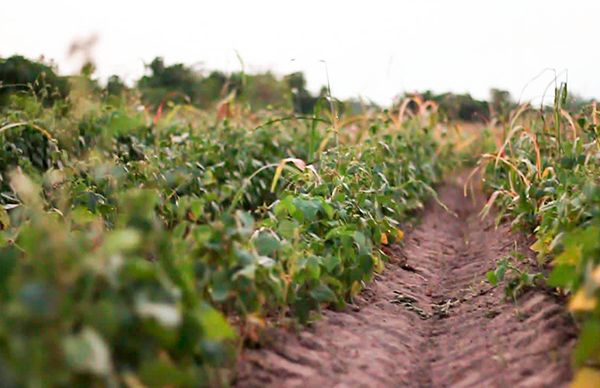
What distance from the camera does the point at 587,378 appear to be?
2.26m

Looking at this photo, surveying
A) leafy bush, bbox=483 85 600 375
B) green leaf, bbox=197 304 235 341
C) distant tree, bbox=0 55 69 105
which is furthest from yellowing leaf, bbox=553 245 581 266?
distant tree, bbox=0 55 69 105

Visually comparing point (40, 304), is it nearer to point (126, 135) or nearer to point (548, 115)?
point (126, 135)

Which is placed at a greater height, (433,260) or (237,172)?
(237,172)

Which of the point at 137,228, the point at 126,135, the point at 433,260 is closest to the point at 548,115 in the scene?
the point at 433,260

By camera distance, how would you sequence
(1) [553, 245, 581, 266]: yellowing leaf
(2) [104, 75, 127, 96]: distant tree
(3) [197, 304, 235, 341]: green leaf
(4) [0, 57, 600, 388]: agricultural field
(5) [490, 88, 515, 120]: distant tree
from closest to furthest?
1. (4) [0, 57, 600, 388]: agricultural field
2. (3) [197, 304, 235, 341]: green leaf
3. (1) [553, 245, 581, 266]: yellowing leaf
4. (2) [104, 75, 127, 96]: distant tree
5. (5) [490, 88, 515, 120]: distant tree

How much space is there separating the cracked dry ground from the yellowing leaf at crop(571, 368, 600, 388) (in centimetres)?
34

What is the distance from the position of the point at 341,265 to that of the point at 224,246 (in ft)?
3.38

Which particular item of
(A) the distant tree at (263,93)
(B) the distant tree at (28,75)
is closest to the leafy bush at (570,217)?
(B) the distant tree at (28,75)

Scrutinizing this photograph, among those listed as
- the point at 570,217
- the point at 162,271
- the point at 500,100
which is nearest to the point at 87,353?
the point at 162,271

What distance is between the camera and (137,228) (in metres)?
2.22

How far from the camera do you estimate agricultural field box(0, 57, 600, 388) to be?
2002 mm

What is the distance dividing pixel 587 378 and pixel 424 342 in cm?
136

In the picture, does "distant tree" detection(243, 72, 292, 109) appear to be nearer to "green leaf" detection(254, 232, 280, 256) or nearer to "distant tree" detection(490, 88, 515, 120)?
"distant tree" detection(490, 88, 515, 120)

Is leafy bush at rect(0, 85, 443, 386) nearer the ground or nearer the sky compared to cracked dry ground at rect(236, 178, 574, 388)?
nearer the sky
